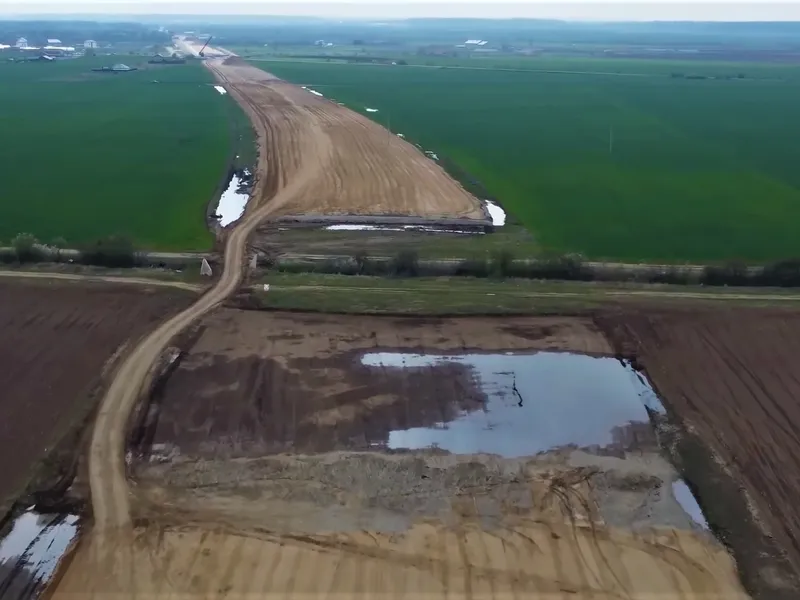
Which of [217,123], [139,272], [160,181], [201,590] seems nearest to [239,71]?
[217,123]

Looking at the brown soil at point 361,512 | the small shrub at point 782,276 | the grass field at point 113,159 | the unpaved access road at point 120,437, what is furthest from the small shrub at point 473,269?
the grass field at point 113,159

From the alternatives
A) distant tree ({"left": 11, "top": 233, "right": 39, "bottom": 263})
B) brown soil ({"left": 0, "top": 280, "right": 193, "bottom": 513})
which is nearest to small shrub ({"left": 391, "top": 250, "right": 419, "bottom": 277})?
brown soil ({"left": 0, "top": 280, "right": 193, "bottom": 513})

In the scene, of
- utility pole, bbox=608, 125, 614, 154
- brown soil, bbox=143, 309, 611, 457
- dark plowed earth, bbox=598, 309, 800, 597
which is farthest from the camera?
utility pole, bbox=608, 125, 614, 154

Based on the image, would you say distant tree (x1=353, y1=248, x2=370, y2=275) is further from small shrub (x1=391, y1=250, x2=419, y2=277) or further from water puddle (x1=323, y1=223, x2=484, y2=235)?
water puddle (x1=323, y1=223, x2=484, y2=235)

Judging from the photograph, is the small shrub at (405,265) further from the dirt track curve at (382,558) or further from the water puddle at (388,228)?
the dirt track curve at (382,558)

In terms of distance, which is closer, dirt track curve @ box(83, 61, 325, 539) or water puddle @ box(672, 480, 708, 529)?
dirt track curve @ box(83, 61, 325, 539)

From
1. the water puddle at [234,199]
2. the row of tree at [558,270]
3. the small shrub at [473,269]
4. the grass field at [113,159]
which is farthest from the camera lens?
the water puddle at [234,199]

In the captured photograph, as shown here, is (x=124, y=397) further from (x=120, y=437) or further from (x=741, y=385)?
(x=741, y=385)
